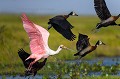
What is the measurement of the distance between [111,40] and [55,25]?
14.2 m

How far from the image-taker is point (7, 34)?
24.9 metres

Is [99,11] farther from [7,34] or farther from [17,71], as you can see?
[7,34]

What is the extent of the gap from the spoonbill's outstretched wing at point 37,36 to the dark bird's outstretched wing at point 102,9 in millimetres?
1648

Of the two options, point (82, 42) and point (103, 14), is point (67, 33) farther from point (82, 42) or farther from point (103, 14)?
point (103, 14)

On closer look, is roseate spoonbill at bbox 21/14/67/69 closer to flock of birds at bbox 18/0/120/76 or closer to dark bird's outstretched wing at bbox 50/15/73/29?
flock of birds at bbox 18/0/120/76

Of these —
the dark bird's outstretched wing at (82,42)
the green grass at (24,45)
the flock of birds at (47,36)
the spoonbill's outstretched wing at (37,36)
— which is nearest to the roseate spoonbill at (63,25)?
the flock of birds at (47,36)

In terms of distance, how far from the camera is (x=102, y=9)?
1475 cm

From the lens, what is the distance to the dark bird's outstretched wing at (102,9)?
14656 millimetres

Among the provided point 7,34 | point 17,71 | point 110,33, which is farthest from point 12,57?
point 110,33

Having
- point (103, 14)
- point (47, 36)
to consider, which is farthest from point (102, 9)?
point (47, 36)

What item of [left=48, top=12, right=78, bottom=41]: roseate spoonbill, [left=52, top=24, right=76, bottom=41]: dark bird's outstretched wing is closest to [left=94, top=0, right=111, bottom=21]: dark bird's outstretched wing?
[left=48, top=12, right=78, bottom=41]: roseate spoonbill

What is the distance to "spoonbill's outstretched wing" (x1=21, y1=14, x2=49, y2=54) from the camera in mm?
13477

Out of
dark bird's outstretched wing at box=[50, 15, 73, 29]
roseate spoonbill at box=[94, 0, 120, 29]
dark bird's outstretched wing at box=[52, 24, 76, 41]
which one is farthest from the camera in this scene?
roseate spoonbill at box=[94, 0, 120, 29]

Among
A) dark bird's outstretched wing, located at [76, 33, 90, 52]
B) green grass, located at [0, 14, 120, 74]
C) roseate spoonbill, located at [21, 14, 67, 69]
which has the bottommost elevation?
green grass, located at [0, 14, 120, 74]
